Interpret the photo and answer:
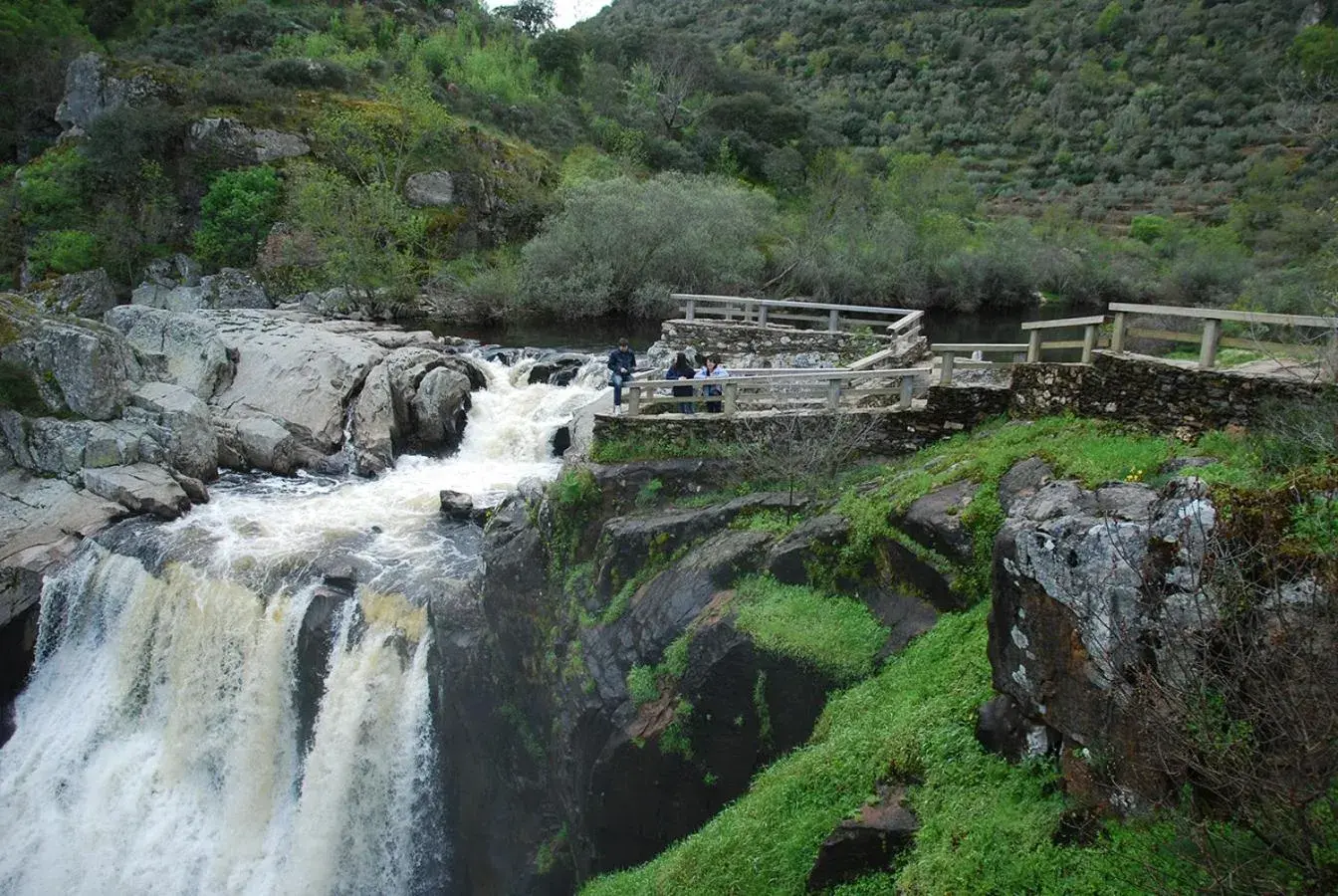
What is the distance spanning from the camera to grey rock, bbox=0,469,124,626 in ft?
54.9

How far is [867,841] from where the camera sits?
299 inches

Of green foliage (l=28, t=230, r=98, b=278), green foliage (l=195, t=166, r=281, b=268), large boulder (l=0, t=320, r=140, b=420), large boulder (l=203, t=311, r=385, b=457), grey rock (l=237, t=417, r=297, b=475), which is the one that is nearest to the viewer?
large boulder (l=0, t=320, r=140, b=420)

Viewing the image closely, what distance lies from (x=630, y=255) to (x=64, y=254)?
74.7 feet

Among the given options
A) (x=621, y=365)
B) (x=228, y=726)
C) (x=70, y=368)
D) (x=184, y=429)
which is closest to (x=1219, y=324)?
(x=621, y=365)

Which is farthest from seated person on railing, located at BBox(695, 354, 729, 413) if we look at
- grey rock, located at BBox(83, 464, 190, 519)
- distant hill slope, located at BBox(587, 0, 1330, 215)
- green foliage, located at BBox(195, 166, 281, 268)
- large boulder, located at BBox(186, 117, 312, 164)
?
distant hill slope, located at BBox(587, 0, 1330, 215)

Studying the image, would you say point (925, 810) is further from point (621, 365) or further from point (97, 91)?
point (97, 91)

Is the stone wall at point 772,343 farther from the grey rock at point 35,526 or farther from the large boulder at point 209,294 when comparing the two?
the large boulder at point 209,294

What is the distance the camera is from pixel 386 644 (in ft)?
45.9

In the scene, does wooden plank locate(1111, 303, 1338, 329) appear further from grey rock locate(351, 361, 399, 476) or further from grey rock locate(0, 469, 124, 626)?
grey rock locate(0, 469, 124, 626)

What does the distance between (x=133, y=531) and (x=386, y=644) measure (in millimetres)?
7407

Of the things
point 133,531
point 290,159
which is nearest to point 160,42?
point 290,159

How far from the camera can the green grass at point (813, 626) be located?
995cm

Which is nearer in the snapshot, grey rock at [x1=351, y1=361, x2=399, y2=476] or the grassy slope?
the grassy slope

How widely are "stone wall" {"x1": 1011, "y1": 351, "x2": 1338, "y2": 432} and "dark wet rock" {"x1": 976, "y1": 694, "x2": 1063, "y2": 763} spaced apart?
482 centimetres
